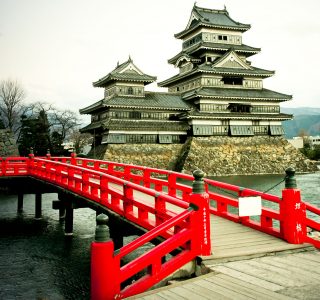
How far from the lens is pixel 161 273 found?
5.49 metres

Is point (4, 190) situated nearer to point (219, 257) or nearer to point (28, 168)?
point (28, 168)

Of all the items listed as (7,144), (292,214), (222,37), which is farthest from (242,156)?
(292,214)

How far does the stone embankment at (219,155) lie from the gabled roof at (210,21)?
583 inches

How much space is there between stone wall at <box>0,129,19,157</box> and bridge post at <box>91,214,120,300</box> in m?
30.5

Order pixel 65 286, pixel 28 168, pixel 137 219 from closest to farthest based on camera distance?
pixel 137 219 < pixel 65 286 < pixel 28 168

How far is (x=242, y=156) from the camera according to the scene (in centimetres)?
4459

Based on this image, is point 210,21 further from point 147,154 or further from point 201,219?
point 201,219

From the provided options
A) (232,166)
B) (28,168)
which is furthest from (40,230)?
(232,166)

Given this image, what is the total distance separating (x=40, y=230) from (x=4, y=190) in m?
14.9

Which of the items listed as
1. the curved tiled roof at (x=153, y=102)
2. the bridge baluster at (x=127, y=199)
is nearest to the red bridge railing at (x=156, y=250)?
the bridge baluster at (x=127, y=199)

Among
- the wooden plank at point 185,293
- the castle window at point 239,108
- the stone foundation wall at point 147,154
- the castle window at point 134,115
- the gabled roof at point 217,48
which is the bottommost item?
the wooden plank at point 185,293

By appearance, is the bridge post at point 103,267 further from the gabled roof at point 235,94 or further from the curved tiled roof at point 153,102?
the gabled roof at point 235,94

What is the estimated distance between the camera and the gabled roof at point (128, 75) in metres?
41.6

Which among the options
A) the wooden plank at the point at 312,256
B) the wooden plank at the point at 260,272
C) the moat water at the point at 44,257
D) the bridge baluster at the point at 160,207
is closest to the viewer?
the wooden plank at the point at 260,272
